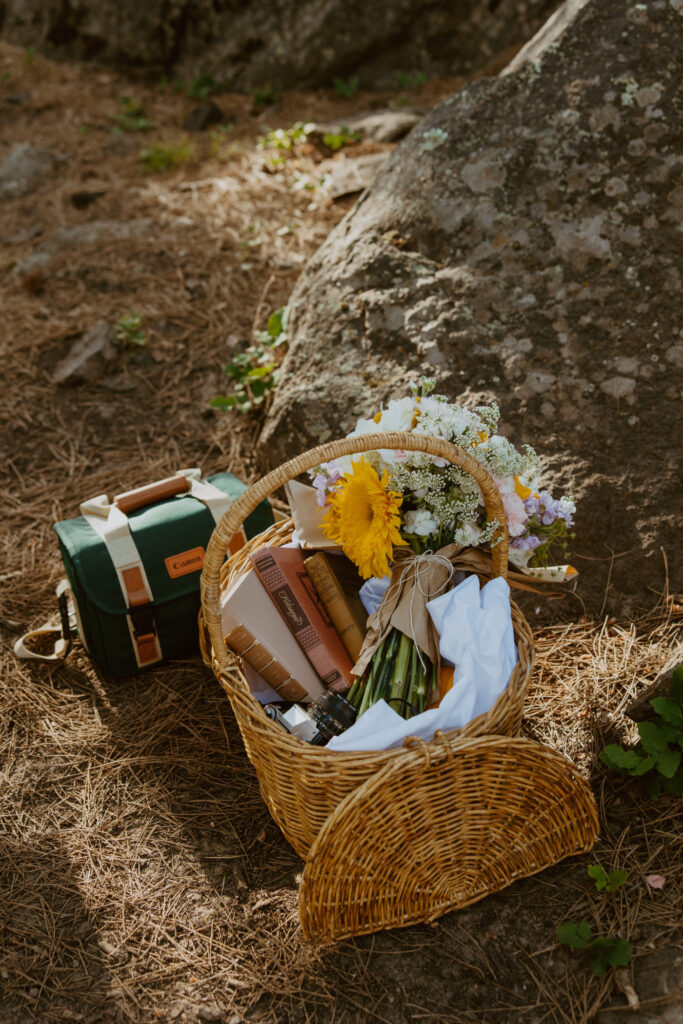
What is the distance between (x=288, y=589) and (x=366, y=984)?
964mm

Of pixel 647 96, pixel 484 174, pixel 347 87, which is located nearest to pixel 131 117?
pixel 347 87

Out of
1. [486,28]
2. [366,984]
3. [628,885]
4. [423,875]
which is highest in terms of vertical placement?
[486,28]

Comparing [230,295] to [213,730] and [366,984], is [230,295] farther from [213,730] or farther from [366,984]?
[366,984]

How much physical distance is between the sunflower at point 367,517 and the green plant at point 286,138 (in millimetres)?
3812

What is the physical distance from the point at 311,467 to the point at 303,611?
1.72ft

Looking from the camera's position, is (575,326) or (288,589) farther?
(575,326)

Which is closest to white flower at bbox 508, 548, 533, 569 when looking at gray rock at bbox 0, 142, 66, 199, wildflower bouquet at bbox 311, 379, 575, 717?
wildflower bouquet at bbox 311, 379, 575, 717

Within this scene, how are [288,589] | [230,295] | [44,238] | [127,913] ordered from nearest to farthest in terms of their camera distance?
[127,913] < [288,589] < [230,295] < [44,238]

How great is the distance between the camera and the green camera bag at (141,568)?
221 centimetres

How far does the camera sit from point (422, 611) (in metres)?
1.88

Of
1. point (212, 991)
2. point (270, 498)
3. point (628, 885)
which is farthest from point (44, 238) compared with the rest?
point (628, 885)

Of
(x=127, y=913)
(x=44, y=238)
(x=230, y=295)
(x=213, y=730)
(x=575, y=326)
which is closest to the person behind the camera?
(x=127, y=913)

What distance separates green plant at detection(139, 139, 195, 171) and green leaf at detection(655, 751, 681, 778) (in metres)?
4.71

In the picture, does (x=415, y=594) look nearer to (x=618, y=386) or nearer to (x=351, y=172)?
(x=618, y=386)
